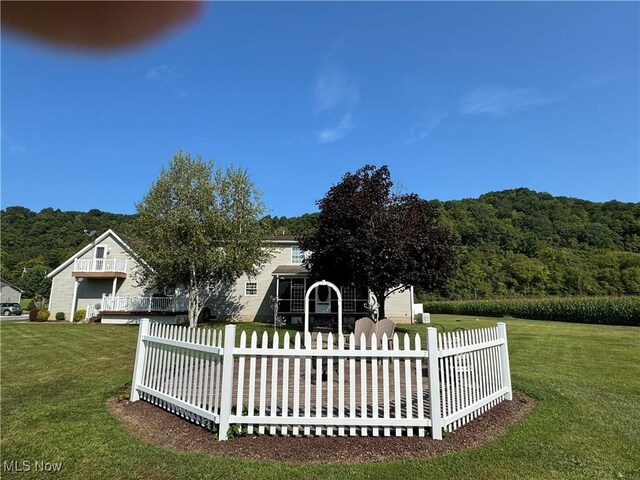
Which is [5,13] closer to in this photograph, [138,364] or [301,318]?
[138,364]

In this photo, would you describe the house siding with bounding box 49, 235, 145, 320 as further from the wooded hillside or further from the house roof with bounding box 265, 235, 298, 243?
the wooded hillside

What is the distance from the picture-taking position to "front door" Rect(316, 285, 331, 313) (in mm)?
22303

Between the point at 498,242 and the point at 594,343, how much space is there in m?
39.2

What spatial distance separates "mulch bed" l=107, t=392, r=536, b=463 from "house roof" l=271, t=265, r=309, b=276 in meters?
16.6

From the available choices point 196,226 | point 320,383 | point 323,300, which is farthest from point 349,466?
point 323,300

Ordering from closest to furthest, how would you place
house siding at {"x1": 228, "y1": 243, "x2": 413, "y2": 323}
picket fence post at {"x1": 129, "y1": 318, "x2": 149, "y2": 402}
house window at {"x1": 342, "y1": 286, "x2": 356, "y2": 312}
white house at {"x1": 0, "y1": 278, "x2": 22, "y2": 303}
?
picket fence post at {"x1": 129, "y1": 318, "x2": 149, "y2": 402} < house window at {"x1": 342, "y1": 286, "x2": 356, "y2": 312} < house siding at {"x1": 228, "y1": 243, "x2": 413, "y2": 323} < white house at {"x1": 0, "y1": 278, "x2": 22, "y2": 303}

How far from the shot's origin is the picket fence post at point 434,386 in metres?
4.38

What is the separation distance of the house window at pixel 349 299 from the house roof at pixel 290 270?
9.05 feet

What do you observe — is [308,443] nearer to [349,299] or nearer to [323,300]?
[323,300]

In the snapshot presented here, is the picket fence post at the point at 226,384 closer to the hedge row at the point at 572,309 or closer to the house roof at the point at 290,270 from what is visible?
the house roof at the point at 290,270

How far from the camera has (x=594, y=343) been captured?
47.5 ft

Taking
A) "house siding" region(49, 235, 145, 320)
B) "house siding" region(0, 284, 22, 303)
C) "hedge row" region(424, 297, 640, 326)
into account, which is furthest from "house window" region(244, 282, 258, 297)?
"house siding" region(0, 284, 22, 303)

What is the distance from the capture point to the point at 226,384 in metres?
4.44

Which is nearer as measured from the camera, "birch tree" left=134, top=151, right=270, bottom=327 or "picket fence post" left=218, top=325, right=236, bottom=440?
"picket fence post" left=218, top=325, right=236, bottom=440
